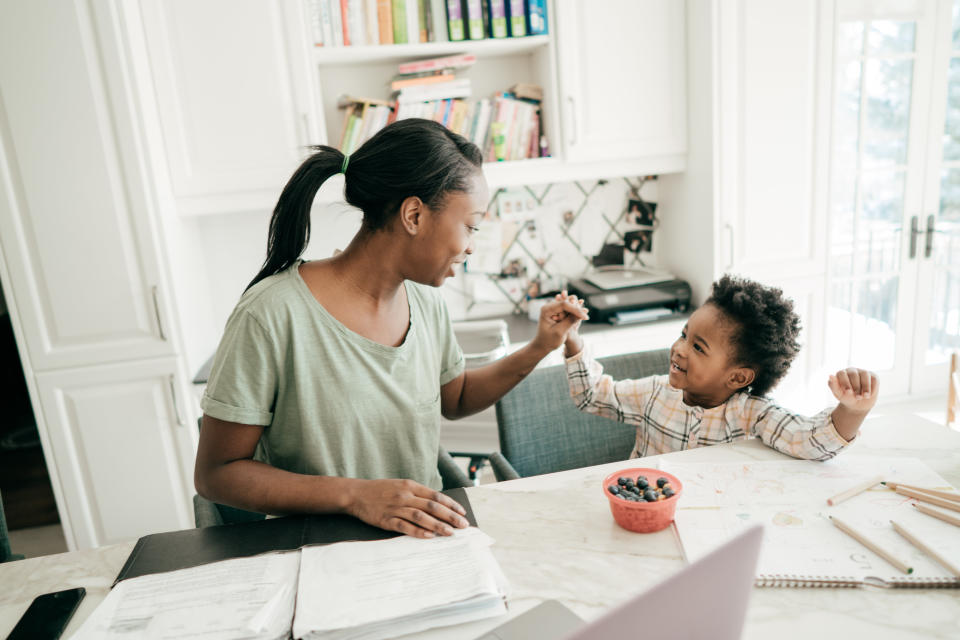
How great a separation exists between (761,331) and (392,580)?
35.3 inches

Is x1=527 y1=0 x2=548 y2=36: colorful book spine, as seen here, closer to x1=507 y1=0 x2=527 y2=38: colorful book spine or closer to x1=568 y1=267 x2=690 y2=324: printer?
x1=507 y1=0 x2=527 y2=38: colorful book spine

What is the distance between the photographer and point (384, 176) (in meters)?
1.13

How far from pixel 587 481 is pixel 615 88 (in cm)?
180

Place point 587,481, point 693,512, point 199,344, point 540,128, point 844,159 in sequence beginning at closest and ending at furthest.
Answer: point 693,512
point 587,481
point 199,344
point 540,128
point 844,159

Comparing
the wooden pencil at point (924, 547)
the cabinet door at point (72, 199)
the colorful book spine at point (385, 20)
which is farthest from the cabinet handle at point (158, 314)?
the wooden pencil at point (924, 547)

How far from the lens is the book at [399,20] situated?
225 cm

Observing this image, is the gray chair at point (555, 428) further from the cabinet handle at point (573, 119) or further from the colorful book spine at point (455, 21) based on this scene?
the colorful book spine at point (455, 21)

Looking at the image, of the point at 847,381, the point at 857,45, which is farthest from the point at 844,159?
the point at 847,381

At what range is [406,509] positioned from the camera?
0.91 metres

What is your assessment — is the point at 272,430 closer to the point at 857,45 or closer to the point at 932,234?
the point at 857,45

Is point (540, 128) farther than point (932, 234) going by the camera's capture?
No

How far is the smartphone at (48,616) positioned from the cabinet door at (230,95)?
5.20 feet

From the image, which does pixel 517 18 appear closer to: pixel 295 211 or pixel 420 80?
pixel 420 80

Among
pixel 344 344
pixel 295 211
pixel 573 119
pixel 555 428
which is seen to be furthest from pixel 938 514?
pixel 573 119
